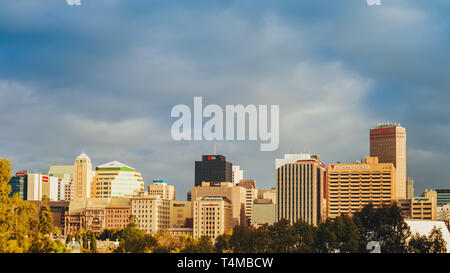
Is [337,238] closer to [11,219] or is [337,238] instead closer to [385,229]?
[385,229]

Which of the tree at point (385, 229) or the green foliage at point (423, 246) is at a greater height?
the tree at point (385, 229)

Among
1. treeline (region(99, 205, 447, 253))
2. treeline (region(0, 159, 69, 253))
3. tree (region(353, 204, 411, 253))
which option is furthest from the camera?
tree (region(353, 204, 411, 253))

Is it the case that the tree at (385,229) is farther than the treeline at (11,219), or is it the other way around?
the tree at (385,229)

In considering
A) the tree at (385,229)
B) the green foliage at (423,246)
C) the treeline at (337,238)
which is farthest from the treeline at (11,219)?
the green foliage at (423,246)

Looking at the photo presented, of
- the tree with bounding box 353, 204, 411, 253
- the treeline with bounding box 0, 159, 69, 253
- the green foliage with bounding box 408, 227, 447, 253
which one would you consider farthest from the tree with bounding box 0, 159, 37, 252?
the green foliage with bounding box 408, 227, 447, 253

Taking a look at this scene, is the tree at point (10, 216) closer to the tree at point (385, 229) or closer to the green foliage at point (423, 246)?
the tree at point (385, 229)

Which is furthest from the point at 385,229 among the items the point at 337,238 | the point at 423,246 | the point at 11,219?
the point at 11,219

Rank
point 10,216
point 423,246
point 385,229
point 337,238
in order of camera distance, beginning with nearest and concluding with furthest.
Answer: point 10,216
point 337,238
point 423,246
point 385,229

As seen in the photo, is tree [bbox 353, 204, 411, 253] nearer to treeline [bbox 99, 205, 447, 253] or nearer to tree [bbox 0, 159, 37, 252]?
treeline [bbox 99, 205, 447, 253]

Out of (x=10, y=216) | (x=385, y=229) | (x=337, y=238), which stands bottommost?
(x=337, y=238)
